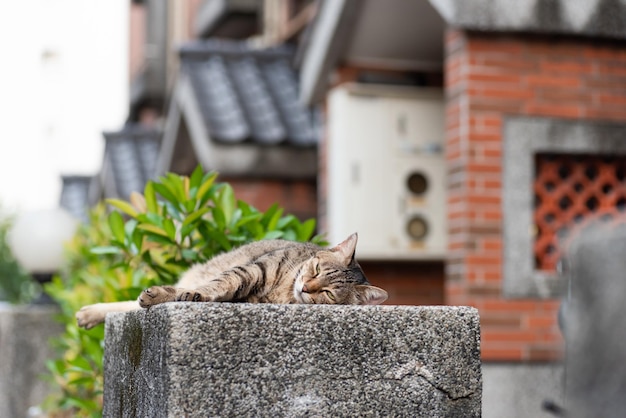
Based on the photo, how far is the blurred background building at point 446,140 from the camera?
8.32m

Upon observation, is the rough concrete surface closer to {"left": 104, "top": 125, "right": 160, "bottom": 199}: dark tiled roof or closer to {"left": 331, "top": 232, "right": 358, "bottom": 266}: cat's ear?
{"left": 331, "top": 232, "right": 358, "bottom": 266}: cat's ear

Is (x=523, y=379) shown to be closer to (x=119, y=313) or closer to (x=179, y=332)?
(x=119, y=313)

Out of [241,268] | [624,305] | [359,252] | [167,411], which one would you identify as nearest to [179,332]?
[167,411]

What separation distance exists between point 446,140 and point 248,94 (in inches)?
197

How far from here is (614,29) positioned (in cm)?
852

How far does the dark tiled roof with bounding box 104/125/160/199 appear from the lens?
692 inches

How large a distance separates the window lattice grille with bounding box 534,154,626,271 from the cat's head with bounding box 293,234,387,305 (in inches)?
203

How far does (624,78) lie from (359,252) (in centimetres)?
308

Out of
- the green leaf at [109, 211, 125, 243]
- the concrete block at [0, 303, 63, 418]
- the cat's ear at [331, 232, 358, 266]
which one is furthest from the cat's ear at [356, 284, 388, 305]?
the concrete block at [0, 303, 63, 418]

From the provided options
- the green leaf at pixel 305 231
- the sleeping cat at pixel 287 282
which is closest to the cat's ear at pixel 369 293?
the sleeping cat at pixel 287 282

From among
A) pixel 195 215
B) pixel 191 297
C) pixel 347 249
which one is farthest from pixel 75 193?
pixel 191 297

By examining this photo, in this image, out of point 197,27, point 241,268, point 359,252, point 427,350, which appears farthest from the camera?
point 197,27

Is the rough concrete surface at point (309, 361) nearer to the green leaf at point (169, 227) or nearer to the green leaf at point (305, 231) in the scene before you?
the green leaf at point (169, 227)

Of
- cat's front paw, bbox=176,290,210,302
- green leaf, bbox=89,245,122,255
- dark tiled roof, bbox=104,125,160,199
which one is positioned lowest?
dark tiled roof, bbox=104,125,160,199
